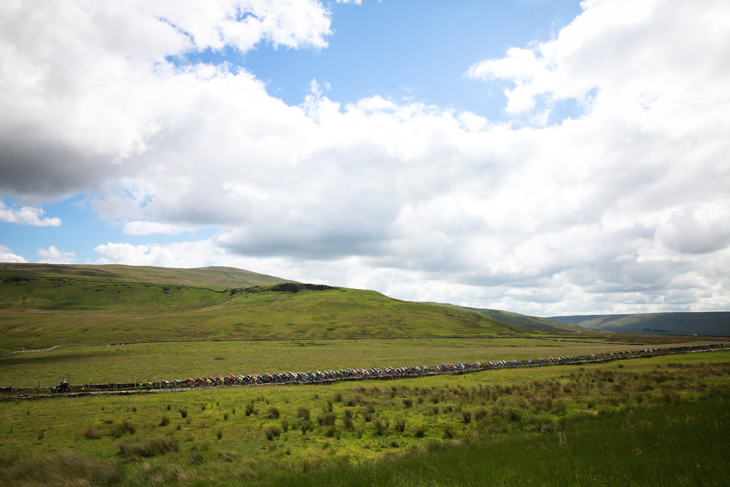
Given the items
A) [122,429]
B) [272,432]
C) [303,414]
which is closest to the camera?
[272,432]

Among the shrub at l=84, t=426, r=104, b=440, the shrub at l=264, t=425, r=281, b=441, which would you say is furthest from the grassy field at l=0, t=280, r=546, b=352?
the shrub at l=264, t=425, r=281, b=441

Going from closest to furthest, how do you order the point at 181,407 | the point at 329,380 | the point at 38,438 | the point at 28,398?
the point at 38,438 → the point at 181,407 → the point at 28,398 → the point at 329,380

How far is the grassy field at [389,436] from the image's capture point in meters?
7.31

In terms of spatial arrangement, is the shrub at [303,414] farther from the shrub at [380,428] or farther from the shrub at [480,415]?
the shrub at [480,415]

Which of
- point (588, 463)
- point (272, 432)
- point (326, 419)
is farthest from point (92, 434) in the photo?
point (588, 463)

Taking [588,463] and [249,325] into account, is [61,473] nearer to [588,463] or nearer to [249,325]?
[588,463]

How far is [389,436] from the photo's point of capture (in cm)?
1605

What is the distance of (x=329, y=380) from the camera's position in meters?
38.2

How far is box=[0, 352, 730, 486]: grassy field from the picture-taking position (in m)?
7.31

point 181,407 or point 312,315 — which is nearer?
point 181,407

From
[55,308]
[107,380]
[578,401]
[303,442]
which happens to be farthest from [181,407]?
[55,308]

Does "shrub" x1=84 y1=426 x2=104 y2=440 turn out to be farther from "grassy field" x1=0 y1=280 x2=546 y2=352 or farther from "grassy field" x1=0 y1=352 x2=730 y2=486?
"grassy field" x1=0 y1=280 x2=546 y2=352

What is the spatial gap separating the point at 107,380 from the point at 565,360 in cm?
5965

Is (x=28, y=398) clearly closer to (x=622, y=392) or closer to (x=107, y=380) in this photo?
(x=107, y=380)
